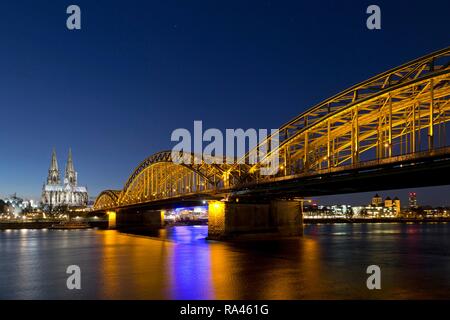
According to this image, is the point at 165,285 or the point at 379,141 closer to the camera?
the point at 165,285

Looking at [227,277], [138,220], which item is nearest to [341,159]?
[227,277]

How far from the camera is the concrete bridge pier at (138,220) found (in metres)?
149

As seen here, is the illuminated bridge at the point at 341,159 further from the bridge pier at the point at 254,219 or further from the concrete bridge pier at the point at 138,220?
the concrete bridge pier at the point at 138,220

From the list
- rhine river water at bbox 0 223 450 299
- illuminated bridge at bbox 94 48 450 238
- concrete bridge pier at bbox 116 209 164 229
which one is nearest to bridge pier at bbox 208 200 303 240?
illuminated bridge at bbox 94 48 450 238

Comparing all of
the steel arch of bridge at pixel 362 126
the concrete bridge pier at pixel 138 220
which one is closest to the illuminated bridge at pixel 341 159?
the steel arch of bridge at pixel 362 126

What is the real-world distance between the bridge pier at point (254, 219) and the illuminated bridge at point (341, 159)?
0.14m

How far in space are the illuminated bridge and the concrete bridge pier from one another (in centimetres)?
5231

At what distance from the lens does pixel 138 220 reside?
14950 cm
